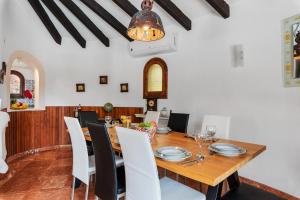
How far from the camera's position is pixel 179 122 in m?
2.70

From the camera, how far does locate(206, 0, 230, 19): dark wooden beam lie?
9.00 feet

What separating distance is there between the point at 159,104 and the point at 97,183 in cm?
244

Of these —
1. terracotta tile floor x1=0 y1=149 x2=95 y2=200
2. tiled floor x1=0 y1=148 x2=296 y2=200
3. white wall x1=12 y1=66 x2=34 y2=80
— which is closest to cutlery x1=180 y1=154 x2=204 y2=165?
tiled floor x1=0 y1=148 x2=296 y2=200

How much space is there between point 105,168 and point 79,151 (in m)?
0.49

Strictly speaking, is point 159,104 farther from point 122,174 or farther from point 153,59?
point 122,174

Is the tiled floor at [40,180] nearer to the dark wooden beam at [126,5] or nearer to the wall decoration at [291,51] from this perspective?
the wall decoration at [291,51]

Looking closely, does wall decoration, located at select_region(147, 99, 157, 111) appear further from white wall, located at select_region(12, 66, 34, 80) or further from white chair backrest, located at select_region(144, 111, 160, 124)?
white wall, located at select_region(12, 66, 34, 80)

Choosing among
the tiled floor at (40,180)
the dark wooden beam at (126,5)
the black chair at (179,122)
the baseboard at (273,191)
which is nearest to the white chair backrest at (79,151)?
the tiled floor at (40,180)

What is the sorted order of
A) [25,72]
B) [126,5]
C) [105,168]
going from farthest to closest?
[25,72], [126,5], [105,168]

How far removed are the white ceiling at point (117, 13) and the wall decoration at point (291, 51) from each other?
0.87 m

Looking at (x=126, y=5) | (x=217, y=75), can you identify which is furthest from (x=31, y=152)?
(x=217, y=75)

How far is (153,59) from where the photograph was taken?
405 centimetres

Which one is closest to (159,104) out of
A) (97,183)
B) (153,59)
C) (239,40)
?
(153,59)

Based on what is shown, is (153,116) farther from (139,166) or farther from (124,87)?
(124,87)
